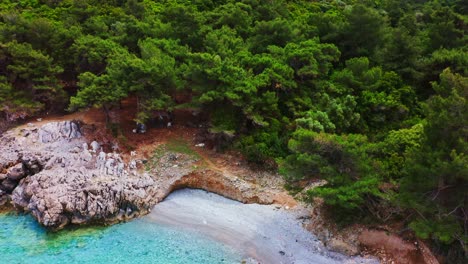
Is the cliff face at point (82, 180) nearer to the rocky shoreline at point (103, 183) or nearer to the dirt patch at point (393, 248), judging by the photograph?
the rocky shoreline at point (103, 183)

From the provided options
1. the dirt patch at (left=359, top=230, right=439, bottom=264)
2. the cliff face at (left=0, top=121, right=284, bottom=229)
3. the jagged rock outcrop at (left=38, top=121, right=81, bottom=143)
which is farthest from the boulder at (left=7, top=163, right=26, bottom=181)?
the dirt patch at (left=359, top=230, right=439, bottom=264)

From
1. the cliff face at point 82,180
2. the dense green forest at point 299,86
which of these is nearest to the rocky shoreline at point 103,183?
the cliff face at point 82,180

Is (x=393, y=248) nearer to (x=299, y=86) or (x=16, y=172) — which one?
(x=299, y=86)

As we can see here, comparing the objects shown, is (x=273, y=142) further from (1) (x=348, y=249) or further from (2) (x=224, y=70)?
(1) (x=348, y=249)

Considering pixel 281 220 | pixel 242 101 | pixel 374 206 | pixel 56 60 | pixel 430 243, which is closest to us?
pixel 430 243

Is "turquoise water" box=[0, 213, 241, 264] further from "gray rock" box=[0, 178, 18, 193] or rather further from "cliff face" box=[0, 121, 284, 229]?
"gray rock" box=[0, 178, 18, 193]

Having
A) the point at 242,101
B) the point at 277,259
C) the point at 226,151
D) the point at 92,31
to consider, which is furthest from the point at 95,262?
the point at 92,31
